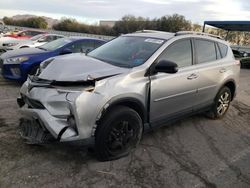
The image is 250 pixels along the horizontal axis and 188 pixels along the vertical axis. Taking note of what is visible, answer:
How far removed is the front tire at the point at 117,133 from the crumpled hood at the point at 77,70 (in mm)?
514

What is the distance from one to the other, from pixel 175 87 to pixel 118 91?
1.24 m

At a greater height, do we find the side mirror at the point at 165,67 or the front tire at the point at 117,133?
the side mirror at the point at 165,67

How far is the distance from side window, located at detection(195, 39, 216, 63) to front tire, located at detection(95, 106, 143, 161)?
1.99 meters

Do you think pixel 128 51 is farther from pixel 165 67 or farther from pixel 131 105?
pixel 131 105

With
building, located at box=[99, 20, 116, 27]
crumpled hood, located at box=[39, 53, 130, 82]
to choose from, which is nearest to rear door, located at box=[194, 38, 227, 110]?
crumpled hood, located at box=[39, 53, 130, 82]

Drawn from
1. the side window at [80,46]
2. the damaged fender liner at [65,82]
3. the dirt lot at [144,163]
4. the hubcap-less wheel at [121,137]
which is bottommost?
the dirt lot at [144,163]

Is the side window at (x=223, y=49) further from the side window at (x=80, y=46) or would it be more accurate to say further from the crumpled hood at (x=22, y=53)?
the crumpled hood at (x=22, y=53)

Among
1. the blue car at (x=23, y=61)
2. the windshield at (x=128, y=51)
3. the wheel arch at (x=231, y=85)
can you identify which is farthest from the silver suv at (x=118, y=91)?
the blue car at (x=23, y=61)

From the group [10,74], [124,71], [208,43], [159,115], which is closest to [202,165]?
[159,115]

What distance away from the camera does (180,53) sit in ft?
17.1

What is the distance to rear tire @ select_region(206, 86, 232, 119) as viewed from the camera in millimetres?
6336

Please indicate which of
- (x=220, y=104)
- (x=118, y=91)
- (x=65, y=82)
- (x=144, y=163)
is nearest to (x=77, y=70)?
(x=65, y=82)

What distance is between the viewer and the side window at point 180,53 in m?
4.93

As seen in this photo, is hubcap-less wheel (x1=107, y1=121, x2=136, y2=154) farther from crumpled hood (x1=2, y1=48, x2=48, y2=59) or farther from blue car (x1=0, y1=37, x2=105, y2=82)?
crumpled hood (x1=2, y1=48, x2=48, y2=59)
